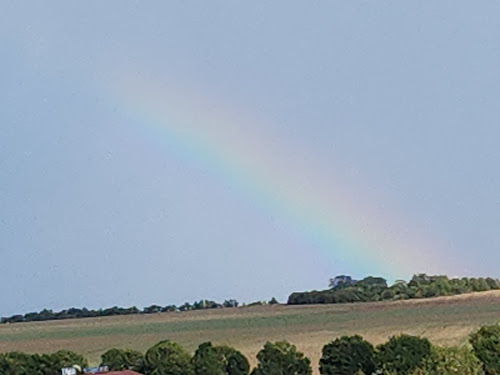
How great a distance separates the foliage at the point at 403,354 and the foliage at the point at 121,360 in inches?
363

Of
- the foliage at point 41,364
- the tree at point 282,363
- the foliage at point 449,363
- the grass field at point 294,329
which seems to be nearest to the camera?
the foliage at point 449,363

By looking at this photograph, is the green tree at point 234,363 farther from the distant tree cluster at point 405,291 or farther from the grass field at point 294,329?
the distant tree cluster at point 405,291

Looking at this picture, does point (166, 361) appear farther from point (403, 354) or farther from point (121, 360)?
point (403, 354)

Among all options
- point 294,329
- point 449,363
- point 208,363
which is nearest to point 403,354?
point 449,363

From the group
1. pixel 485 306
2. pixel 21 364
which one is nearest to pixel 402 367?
pixel 21 364

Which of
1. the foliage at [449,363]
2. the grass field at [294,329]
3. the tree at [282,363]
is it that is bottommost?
the foliage at [449,363]

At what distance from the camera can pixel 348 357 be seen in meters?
37.5

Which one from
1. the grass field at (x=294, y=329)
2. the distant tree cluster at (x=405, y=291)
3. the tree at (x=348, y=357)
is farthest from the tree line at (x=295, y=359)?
the distant tree cluster at (x=405, y=291)

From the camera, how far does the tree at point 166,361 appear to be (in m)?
38.0

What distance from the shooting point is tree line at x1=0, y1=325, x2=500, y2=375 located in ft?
116

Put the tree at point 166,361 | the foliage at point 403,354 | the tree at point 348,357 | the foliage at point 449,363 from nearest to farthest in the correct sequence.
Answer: the foliage at point 449,363, the foliage at point 403,354, the tree at point 348,357, the tree at point 166,361

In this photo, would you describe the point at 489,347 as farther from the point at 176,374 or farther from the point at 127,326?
the point at 127,326

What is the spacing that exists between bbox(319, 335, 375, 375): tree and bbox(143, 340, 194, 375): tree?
16.5ft

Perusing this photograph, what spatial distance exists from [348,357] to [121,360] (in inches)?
332
